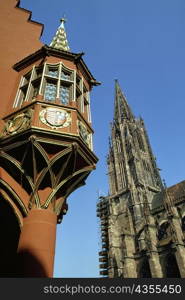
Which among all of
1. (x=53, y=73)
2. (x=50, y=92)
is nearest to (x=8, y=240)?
(x=50, y=92)

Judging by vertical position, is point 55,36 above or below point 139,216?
below

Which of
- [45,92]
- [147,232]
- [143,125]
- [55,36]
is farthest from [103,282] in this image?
[143,125]

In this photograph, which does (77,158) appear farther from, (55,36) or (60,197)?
(55,36)

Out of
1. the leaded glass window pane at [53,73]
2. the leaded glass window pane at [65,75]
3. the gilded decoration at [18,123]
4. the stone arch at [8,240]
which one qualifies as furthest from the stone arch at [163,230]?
the gilded decoration at [18,123]

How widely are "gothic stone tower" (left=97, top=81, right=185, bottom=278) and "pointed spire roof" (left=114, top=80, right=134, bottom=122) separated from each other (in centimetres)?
310

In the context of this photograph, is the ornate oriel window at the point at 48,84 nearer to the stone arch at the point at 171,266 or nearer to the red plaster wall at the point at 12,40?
the red plaster wall at the point at 12,40

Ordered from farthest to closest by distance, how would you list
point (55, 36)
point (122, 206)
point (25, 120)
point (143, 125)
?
point (143, 125) < point (122, 206) < point (55, 36) < point (25, 120)

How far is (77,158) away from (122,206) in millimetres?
38986

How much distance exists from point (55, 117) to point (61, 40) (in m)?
5.61

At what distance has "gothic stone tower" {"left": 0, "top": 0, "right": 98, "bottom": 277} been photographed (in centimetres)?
652

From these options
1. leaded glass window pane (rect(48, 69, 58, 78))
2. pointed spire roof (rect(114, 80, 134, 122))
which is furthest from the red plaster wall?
pointed spire roof (rect(114, 80, 134, 122))

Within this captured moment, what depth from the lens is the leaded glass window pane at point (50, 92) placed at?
8.26m

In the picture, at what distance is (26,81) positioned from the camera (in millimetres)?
9477

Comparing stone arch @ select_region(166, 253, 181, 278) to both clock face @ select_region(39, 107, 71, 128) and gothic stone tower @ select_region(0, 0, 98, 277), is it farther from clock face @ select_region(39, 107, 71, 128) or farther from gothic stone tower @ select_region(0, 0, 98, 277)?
clock face @ select_region(39, 107, 71, 128)
